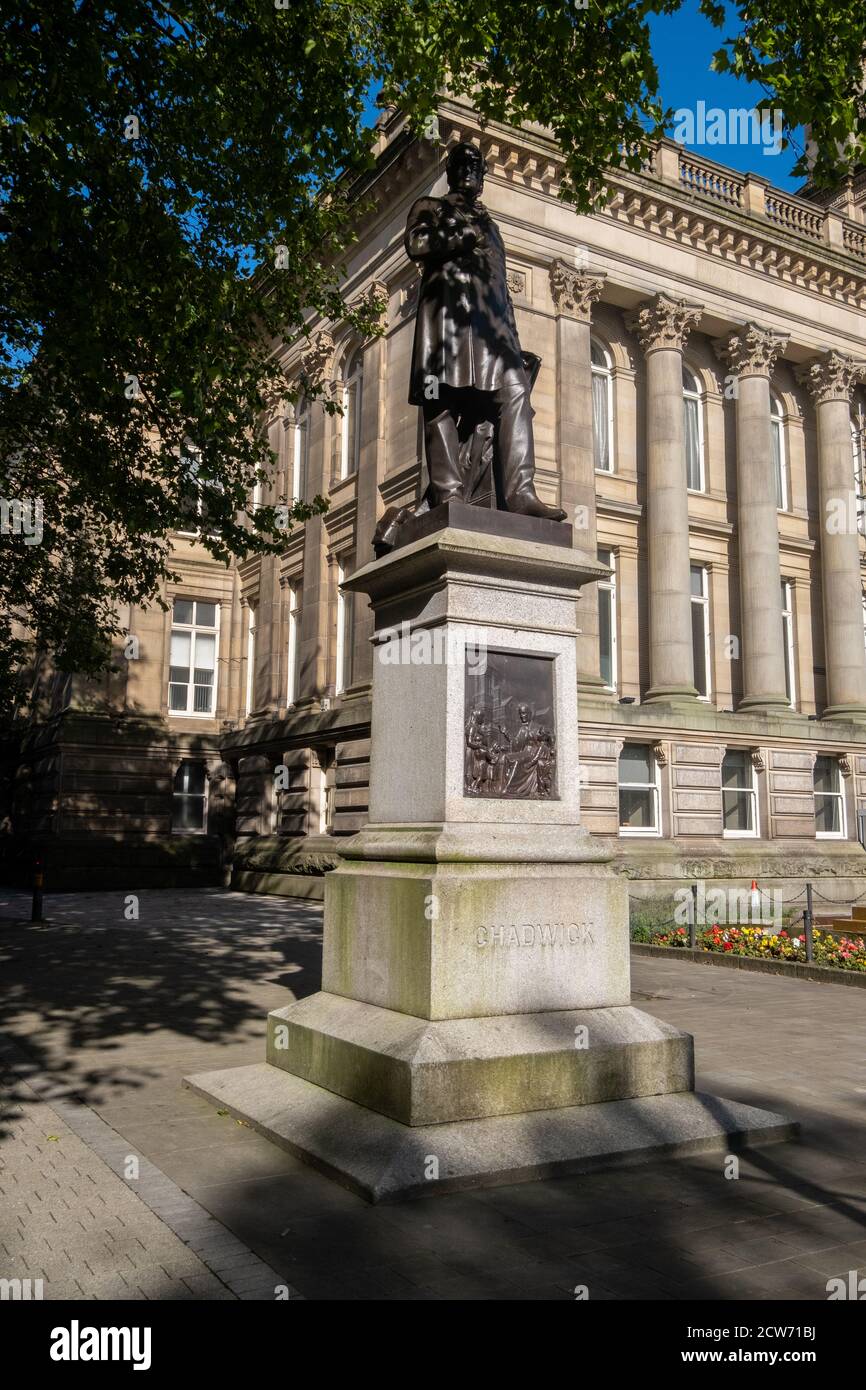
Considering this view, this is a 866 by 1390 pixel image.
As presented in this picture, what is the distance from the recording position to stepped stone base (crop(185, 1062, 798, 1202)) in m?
5.08

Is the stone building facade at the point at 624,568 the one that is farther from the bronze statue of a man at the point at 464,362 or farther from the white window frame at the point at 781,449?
the bronze statue of a man at the point at 464,362

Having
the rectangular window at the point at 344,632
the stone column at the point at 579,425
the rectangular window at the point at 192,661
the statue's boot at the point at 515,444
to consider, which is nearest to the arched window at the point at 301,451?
the rectangular window at the point at 344,632

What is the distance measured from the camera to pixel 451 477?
7.47m

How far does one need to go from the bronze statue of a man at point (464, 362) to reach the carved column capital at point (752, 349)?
24.6 meters

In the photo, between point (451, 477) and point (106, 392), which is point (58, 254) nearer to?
point (106, 392)

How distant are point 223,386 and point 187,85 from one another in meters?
4.24

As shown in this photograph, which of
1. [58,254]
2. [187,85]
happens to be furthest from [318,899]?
[187,85]

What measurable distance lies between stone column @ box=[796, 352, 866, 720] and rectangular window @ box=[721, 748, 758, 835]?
416 centimetres

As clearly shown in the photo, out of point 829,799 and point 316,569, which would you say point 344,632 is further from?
point 829,799

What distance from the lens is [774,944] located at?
15.2m

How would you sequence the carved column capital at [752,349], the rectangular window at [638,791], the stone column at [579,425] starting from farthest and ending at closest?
the carved column capital at [752,349]
the rectangular window at [638,791]
the stone column at [579,425]

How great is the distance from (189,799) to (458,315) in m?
27.6

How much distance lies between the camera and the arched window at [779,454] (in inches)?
1265

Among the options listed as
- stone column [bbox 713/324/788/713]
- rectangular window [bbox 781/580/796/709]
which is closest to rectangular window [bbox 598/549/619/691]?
stone column [bbox 713/324/788/713]
